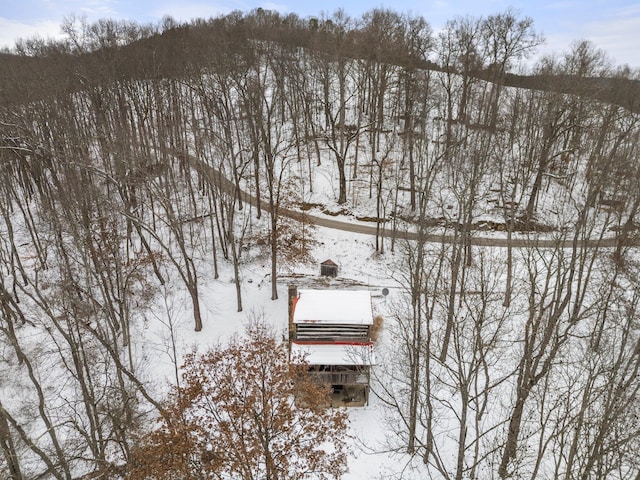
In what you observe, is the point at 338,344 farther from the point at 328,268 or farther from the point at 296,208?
the point at 296,208

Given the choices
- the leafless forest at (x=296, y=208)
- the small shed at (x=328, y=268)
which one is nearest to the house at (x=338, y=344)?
the leafless forest at (x=296, y=208)

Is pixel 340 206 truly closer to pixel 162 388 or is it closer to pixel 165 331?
pixel 165 331

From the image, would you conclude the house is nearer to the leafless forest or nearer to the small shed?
the leafless forest

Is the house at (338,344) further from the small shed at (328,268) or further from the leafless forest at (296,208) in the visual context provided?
the small shed at (328,268)

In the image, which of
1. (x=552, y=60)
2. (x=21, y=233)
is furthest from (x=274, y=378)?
(x=552, y=60)

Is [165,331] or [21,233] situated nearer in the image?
[165,331]

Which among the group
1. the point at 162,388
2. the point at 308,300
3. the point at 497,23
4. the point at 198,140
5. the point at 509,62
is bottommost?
the point at 162,388
